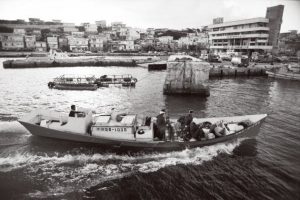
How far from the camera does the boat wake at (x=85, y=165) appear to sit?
11.4 meters

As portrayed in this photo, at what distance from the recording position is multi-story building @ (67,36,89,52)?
4786 inches

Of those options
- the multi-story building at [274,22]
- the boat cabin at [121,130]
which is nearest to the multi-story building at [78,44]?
the multi-story building at [274,22]

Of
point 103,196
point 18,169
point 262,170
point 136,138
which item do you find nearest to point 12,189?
point 18,169

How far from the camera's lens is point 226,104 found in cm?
2759

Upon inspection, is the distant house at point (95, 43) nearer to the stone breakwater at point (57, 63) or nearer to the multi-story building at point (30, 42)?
the multi-story building at point (30, 42)

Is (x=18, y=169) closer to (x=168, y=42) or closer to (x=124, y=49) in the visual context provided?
(x=124, y=49)

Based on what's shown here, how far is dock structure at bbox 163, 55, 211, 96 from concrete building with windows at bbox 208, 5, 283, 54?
68.3 metres

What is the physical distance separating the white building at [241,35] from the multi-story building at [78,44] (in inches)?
2699

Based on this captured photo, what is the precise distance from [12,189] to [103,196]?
179 inches

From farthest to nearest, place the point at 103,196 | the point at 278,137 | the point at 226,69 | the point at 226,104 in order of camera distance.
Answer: the point at 226,69, the point at 226,104, the point at 278,137, the point at 103,196

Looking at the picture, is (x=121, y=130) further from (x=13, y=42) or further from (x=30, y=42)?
(x=13, y=42)

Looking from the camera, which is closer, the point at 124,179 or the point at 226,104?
the point at 124,179

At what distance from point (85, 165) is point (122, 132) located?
2941 millimetres

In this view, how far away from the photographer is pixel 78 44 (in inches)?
4852
